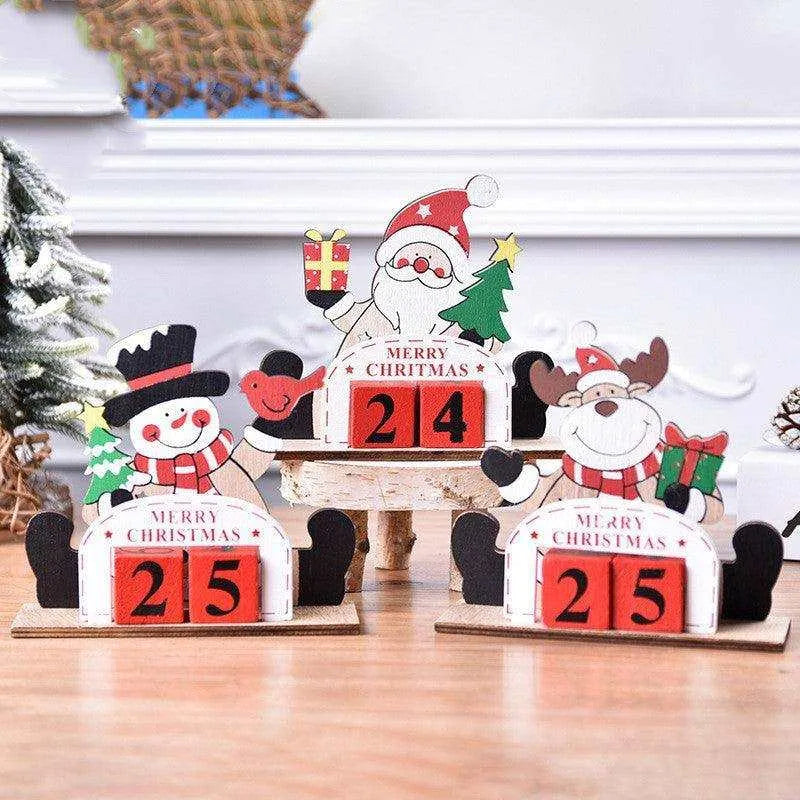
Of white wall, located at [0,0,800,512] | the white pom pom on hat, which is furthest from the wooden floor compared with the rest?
white wall, located at [0,0,800,512]

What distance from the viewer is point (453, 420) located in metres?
0.92

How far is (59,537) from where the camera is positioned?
0.82 metres

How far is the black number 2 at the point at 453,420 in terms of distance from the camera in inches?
36.3

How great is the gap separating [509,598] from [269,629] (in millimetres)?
167

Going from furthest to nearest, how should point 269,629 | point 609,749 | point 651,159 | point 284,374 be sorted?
point 651,159
point 284,374
point 269,629
point 609,749

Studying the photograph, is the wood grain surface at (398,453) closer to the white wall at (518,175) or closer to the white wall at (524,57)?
the white wall at (518,175)

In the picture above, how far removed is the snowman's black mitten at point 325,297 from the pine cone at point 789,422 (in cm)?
47

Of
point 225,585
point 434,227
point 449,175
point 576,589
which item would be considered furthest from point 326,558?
point 449,175

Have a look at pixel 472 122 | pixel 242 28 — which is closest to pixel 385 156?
pixel 472 122

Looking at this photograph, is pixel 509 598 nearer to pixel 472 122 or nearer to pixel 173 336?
pixel 173 336

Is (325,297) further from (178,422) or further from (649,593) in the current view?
(649,593)

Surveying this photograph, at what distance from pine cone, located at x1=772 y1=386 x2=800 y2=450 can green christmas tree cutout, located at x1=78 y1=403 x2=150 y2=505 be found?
637mm

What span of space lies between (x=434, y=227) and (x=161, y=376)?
10.0 inches

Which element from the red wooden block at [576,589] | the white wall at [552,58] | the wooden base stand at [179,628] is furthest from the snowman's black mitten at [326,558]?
the white wall at [552,58]
